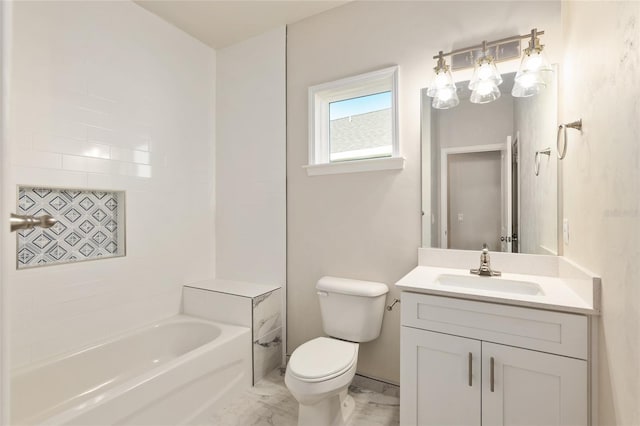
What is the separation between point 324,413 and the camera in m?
1.72

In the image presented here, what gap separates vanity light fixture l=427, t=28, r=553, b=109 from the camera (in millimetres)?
1669

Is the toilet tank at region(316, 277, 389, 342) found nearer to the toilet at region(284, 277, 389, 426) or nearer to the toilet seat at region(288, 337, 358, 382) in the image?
the toilet at region(284, 277, 389, 426)

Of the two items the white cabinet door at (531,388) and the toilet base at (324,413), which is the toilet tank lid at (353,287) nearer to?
the toilet base at (324,413)

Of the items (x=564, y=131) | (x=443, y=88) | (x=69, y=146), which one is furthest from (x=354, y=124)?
(x=69, y=146)

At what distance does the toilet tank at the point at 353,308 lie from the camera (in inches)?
80.0

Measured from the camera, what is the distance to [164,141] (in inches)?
98.3

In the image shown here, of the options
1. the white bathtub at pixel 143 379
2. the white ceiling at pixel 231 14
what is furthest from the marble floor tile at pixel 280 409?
the white ceiling at pixel 231 14

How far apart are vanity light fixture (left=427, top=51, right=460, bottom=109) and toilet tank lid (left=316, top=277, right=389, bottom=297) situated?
117 centimetres

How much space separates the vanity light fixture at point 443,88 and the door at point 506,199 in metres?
0.39

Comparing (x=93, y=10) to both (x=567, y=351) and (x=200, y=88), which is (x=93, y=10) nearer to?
(x=200, y=88)

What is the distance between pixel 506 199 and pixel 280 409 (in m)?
1.85

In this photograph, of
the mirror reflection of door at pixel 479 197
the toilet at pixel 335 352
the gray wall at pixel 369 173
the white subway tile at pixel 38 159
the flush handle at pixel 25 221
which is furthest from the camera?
the gray wall at pixel 369 173

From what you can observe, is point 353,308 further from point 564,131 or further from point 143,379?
point 564,131

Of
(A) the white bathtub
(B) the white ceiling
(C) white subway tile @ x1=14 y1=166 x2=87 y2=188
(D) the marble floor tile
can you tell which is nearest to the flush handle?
(A) the white bathtub
